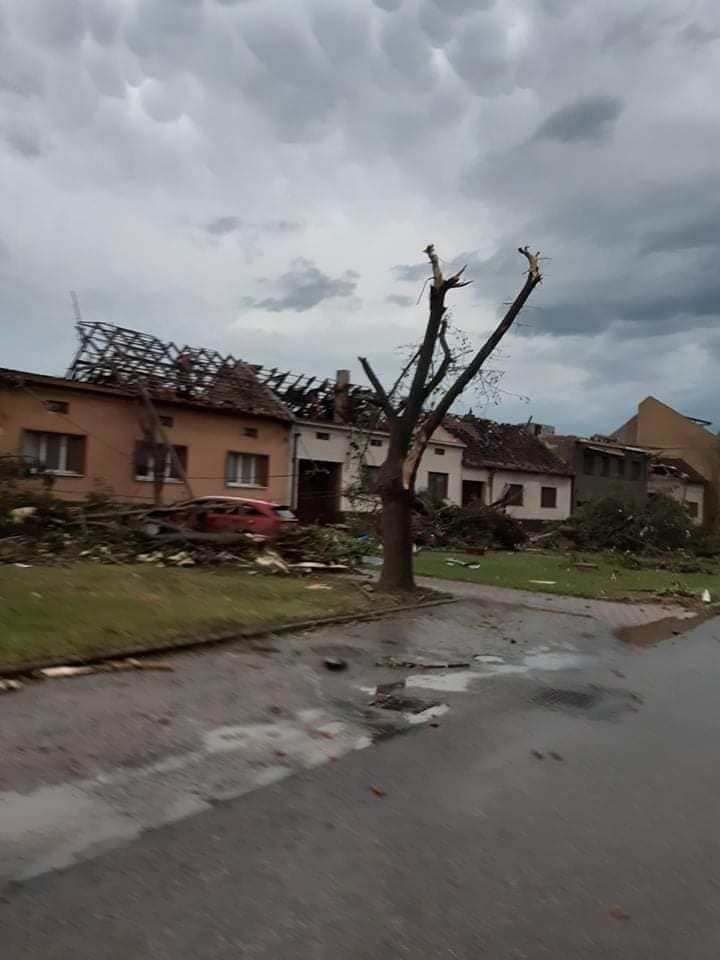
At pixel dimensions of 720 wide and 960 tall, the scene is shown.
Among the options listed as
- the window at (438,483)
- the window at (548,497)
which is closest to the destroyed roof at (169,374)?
the window at (438,483)

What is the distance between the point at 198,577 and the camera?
1315cm

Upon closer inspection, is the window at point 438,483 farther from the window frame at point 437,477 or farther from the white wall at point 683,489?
the white wall at point 683,489

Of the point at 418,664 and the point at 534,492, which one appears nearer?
the point at 418,664

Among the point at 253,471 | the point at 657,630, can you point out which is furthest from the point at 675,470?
the point at 657,630

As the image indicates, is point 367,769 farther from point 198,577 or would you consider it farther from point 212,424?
point 212,424

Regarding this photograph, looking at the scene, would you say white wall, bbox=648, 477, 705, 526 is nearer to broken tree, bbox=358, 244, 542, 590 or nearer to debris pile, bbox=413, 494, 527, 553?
debris pile, bbox=413, 494, 527, 553

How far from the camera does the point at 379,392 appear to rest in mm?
14812

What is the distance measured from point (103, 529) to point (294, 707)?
1085 centimetres

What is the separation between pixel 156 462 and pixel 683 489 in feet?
126

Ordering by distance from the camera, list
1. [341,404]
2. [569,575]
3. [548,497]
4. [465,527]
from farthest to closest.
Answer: [548,497], [341,404], [465,527], [569,575]

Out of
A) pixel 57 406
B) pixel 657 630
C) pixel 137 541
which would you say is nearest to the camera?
pixel 657 630

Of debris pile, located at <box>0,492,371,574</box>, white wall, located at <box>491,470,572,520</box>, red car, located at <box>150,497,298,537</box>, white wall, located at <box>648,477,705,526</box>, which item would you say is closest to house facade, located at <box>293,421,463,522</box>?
white wall, located at <box>491,470,572,520</box>

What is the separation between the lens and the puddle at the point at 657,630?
11.5 m

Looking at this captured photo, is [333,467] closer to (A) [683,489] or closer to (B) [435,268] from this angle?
(B) [435,268]
